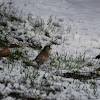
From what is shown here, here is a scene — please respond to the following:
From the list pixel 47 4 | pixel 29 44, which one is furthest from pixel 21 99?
pixel 47 4

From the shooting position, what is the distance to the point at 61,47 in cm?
614

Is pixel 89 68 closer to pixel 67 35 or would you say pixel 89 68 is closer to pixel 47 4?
pixel 67 35

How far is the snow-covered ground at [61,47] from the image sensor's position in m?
3.68

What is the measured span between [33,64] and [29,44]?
1341 mm

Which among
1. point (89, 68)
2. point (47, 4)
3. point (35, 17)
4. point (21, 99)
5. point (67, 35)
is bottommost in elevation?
point (21, 99)

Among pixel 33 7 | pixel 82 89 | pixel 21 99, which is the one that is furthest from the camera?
pixel 33 7

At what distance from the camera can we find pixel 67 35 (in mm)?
6891

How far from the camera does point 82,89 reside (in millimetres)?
3826

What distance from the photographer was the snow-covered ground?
3680mm

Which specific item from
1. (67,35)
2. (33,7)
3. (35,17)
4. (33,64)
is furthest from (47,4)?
(33,64)

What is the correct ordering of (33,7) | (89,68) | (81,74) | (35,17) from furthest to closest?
1. (33,7)
2. (35,17)
3. (89,68)
4. (81,74)

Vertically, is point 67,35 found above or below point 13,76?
above

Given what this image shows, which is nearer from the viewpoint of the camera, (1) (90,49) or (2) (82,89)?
(2) (82,89)

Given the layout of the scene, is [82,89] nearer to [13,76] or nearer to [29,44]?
[13,76]
